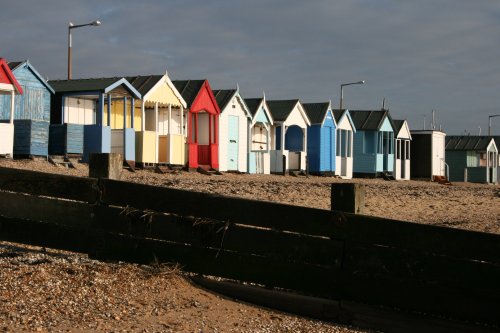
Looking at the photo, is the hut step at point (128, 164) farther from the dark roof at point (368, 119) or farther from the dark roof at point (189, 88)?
the dark roof at point (368, 119)

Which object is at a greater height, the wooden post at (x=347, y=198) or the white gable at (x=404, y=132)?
the white gable at (x=404, y=132)

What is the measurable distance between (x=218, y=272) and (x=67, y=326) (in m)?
1.93

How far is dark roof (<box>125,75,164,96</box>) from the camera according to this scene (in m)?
27.2

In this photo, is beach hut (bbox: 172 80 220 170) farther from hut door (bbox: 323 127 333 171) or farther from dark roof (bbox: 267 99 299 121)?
hut door (bbox: 323 127 333 171)

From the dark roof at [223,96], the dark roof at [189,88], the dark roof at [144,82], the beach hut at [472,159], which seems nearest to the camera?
the dark roof at [144,82]

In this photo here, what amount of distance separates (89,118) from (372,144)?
21560 mm

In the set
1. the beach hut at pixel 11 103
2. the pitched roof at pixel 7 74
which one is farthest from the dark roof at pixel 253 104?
the pitched roof at pixel 7 74

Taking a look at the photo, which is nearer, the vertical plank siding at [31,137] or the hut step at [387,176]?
the vertical plank siding at [31,137]

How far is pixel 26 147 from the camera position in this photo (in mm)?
23219

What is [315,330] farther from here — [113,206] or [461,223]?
[461,223]

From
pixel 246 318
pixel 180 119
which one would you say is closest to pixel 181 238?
pixel 246 318

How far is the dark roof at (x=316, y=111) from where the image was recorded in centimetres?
3791

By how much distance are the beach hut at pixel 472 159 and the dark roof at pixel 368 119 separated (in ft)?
52.2

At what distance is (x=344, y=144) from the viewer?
134 ft
